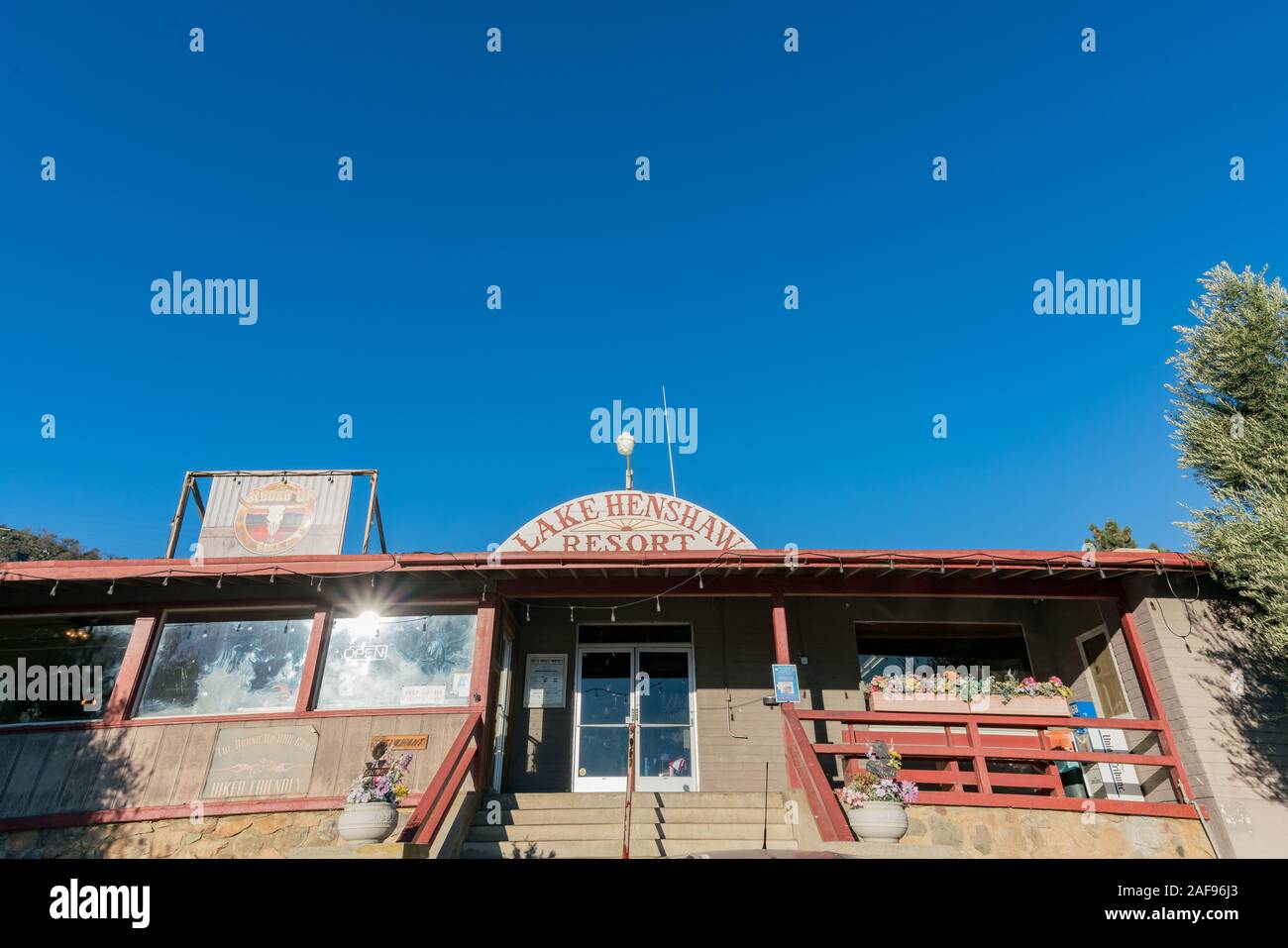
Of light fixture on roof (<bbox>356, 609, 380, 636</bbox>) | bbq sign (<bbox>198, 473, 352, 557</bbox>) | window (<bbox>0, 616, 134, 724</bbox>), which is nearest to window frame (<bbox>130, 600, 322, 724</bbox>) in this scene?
window (<bbox>0, 616, 134, 724</bbox>)

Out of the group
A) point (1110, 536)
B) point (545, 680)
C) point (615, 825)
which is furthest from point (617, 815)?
point (1110, 536)

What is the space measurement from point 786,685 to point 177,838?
7.31m

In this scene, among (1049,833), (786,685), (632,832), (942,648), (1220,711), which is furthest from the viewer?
(942,648)

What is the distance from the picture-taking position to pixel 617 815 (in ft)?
27.1

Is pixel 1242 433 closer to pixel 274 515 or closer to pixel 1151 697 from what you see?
pixel 1151 697

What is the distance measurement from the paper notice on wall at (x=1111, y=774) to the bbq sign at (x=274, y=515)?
11475mm

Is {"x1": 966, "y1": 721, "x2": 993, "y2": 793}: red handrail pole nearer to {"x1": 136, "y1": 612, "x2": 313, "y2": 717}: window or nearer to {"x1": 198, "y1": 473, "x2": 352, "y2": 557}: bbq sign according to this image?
{"x1": 136, "y1": 612, "x2": 313, "y2": 717}: window

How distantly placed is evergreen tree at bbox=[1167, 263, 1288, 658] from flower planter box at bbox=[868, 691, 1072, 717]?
8.99 ft

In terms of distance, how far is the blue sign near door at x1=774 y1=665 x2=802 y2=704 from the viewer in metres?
8.95

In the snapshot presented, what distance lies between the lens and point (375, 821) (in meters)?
6.86

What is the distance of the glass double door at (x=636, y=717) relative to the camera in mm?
10609

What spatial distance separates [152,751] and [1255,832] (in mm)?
12849

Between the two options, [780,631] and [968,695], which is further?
[968,695]
